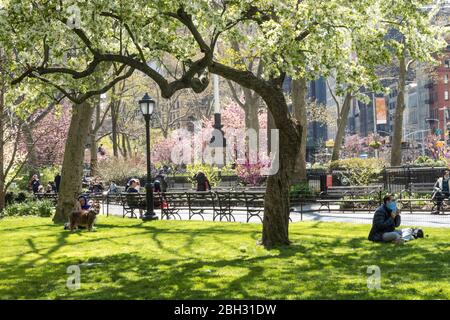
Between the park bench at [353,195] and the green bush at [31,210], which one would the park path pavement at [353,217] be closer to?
the park bench at [353,195]

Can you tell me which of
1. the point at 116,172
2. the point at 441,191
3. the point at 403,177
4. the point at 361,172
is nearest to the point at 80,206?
the point at 441,191

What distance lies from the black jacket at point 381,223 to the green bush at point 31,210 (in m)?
16.7

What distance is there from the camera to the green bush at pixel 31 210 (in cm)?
2711

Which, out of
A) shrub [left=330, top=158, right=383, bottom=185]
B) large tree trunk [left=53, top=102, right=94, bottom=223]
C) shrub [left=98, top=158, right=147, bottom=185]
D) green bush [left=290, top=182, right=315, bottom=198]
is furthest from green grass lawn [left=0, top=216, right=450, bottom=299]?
shrub [left=98, top=158, right=147, bottom=185]

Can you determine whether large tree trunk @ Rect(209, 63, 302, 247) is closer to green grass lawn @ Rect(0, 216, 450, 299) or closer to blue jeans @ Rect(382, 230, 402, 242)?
green grass lawn @ Rect(0, 216, 450, 299)

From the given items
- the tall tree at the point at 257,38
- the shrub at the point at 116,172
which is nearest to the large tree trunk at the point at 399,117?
the shrub at the point at 116,172

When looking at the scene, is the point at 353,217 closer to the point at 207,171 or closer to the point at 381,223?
the point at 381,223

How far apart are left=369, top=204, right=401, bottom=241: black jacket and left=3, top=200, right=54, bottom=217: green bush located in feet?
54.7

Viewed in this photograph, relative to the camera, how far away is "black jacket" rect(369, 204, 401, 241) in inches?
531

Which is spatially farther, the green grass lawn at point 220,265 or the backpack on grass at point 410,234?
the backpack on grass at point 410,234
